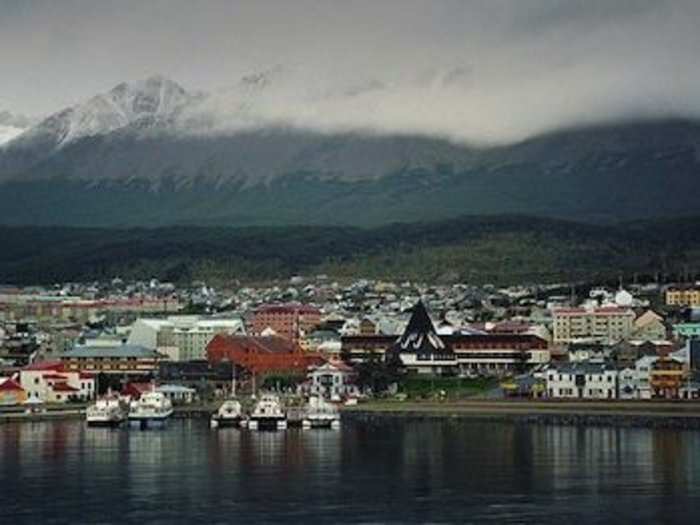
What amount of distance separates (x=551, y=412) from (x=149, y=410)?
11260mm

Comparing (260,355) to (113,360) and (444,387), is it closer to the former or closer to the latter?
(113,360)

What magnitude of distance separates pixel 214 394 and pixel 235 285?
46.5 metres

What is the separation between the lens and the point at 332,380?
222 ft

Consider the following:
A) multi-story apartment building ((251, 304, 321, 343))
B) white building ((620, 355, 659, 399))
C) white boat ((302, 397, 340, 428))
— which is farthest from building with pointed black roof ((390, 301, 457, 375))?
white boat ((302, 397, 340, 428))

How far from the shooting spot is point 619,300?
82812 millimetres

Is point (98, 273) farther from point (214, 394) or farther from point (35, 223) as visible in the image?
point (214, 394)

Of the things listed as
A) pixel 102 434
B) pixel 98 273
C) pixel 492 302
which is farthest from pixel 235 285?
pixel 102 434

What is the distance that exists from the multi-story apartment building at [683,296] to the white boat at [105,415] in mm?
35296

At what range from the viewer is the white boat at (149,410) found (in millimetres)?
55156

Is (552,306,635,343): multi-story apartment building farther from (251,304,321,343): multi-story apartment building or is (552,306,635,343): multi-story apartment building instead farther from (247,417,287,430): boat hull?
(247,417,287,430): boat hull

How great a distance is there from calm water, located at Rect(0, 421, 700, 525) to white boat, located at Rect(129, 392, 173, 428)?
15.4ft

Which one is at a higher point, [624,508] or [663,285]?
[663,285]

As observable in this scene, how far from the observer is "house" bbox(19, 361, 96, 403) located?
214ft

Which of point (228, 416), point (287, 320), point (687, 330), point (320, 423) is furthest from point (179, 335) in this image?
point (320, 423)
